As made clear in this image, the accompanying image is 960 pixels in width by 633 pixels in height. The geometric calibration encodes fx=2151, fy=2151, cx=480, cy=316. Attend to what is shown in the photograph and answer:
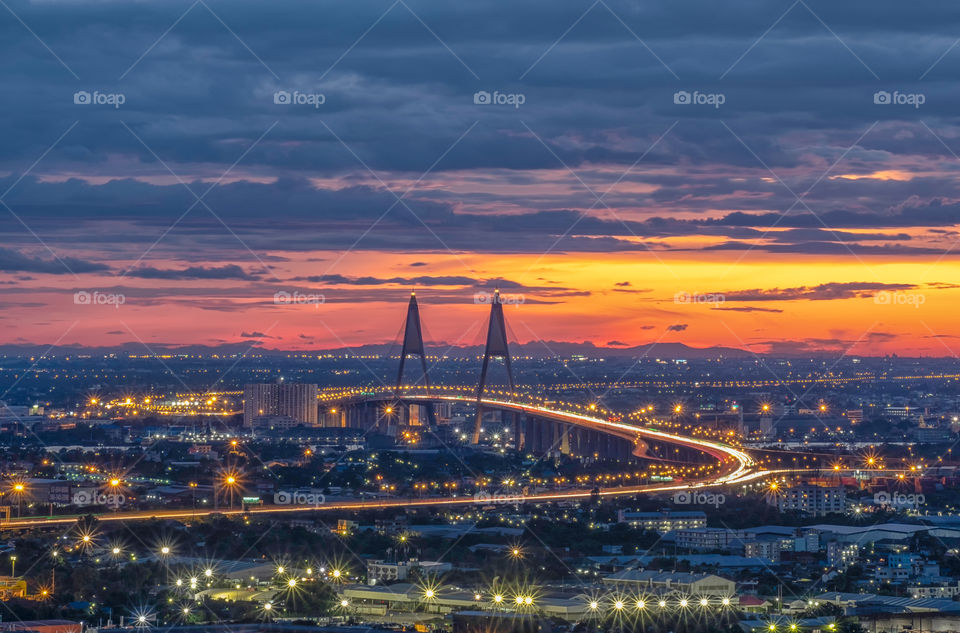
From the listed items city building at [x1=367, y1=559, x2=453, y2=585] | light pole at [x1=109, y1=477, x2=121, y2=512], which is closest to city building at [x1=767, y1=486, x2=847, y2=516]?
→ light pole at [x1=109, y1=477, x2=121, y2=512]

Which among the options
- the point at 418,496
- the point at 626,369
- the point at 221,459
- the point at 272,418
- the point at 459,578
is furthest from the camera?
the point at 626,369

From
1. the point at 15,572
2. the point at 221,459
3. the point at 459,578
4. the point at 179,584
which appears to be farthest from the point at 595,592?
the point at 221,459

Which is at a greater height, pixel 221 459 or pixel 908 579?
pixel 221 459

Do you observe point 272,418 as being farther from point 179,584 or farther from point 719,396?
point 179,584
